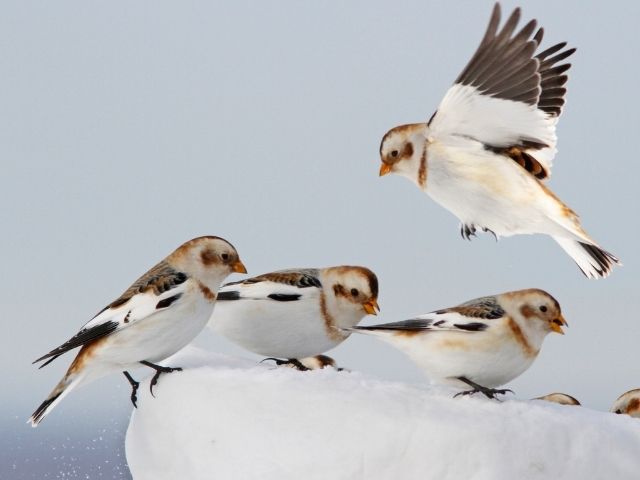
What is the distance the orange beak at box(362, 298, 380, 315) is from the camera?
4.50 meters

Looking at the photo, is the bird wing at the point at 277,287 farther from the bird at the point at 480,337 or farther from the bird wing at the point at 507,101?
the bird wing at the point at 507,101

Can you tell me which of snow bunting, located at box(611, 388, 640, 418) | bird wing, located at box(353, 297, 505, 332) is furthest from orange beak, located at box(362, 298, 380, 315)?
snow bunting, located at box(611, 388, 640, 418)

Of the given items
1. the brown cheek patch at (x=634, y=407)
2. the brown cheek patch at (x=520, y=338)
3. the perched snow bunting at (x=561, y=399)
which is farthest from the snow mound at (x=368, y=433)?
the brown cheek patch at (x=634, y=407)

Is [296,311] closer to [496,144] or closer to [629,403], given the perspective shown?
[496,144]

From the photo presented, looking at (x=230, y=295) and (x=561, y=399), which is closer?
(x=230, y=295)

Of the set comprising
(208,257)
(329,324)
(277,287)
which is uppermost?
(208,257)

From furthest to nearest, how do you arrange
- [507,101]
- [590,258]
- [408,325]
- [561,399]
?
[590,258] → [561,399] → [507,101] → [408,325]

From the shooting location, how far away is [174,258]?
4375 millimetres

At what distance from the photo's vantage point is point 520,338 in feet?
13.0

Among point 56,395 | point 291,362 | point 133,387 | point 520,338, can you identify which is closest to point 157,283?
point 133,387

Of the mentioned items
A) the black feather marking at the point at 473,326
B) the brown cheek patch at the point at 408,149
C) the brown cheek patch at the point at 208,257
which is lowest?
the black feather marking at the point at 473,326

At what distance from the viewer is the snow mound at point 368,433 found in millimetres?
3719

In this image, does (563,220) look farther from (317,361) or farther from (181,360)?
(181,360)

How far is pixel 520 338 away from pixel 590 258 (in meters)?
1.57
